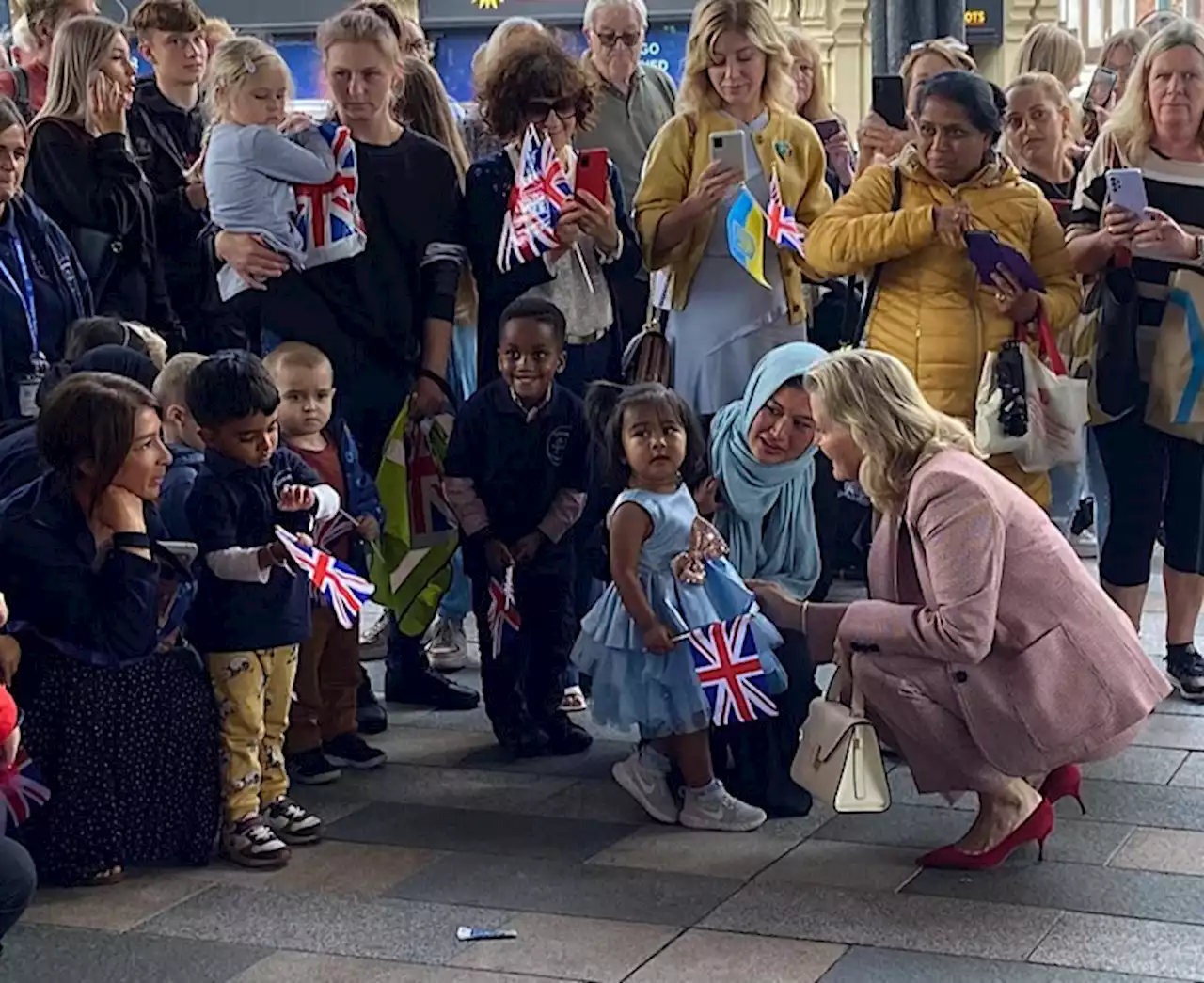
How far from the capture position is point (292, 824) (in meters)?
5.38

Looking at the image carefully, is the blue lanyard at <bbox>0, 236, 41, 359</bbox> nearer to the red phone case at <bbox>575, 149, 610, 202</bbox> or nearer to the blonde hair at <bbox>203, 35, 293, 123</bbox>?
the blonde hair at <bbox>203, 35, 293, 123</bbox>

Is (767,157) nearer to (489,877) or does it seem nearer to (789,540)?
(789,540)

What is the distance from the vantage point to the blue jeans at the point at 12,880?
4.30 m

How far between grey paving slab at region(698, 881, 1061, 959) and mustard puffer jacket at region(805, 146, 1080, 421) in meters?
1.76

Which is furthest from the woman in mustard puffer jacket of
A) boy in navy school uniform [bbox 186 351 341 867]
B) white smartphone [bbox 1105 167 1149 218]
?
boy in navy school uniform [bbox 186 351 341 867]

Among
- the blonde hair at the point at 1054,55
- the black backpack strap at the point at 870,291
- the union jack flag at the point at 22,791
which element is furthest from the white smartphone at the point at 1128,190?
the union jack flag at the point at 22,791

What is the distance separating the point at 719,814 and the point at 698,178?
2.03 metres

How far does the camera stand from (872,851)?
5219 millimetres

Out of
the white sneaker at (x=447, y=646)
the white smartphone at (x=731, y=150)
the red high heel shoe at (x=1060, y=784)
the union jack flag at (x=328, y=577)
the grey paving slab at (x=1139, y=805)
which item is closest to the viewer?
the union jack flag at (x=328, y=577)

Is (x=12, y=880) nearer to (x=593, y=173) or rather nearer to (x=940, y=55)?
(x=593, y=173)

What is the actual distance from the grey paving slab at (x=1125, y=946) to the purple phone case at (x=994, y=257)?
198cm

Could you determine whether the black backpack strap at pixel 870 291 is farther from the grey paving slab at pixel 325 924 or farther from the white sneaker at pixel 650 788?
the grey paving slab at pixel 325 924

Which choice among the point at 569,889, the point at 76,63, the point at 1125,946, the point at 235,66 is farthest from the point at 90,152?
the point at 1125,946

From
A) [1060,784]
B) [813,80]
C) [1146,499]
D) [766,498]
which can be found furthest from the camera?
[813,80]
